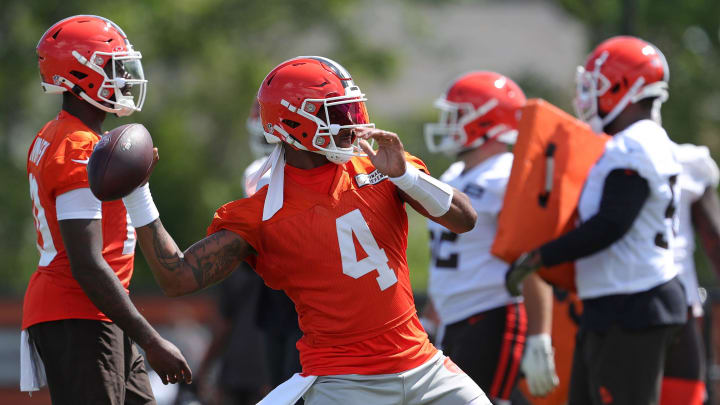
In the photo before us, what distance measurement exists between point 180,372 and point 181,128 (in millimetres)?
16172

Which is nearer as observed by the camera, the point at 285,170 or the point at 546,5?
the point at 285,170

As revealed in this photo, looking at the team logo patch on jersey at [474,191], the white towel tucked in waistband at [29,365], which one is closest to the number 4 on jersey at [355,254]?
the white towel tucked in waistband at [29,365]

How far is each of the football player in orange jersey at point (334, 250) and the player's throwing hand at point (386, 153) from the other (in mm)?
15

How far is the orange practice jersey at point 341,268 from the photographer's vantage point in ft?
12.0

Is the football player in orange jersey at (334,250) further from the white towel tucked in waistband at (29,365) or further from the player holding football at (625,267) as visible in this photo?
the player holding football at (625,267)

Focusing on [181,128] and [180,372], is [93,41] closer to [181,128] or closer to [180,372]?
[180,372]

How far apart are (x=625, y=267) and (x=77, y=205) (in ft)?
8.56

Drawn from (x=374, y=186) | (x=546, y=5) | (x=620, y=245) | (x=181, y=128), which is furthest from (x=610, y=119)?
(x=546, y=5)

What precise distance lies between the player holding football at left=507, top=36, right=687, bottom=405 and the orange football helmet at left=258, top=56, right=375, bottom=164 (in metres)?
1.66

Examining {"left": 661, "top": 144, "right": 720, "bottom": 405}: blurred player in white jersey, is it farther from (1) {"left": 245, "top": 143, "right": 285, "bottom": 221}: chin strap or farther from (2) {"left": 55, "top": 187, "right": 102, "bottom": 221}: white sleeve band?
(2) {"left": 55, "top": 187, "right": 102, "bottom": 221}: white sleeve band

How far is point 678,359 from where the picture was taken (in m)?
5.36

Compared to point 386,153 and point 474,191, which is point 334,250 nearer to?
point 386,153

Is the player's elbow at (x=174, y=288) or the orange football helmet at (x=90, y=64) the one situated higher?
the orange football helmet at (x=90, y=64)

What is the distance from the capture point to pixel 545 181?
5480 mm
